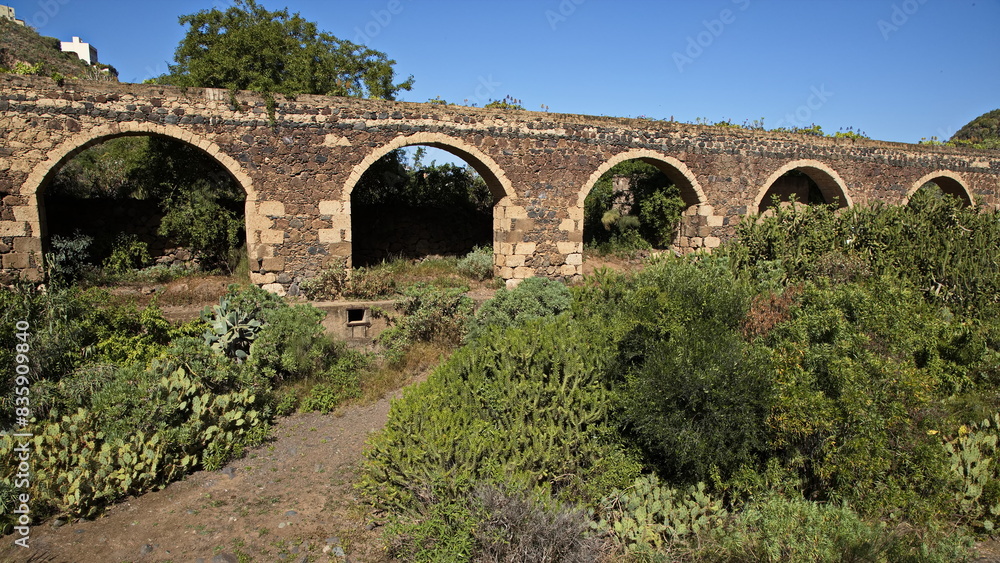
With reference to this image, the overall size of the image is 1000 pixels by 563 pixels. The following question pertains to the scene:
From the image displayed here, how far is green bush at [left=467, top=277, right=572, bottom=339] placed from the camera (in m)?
7.55

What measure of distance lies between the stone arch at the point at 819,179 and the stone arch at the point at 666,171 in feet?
4.95

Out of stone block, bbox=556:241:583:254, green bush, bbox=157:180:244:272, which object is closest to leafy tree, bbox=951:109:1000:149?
stone block, bbox=556:241:583:254

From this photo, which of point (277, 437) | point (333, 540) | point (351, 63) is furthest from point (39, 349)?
point (351, 63)

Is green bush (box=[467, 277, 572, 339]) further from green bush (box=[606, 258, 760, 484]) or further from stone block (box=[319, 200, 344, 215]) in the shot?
stone block (box=[319, 200, 344, 215])

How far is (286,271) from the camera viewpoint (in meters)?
9.65

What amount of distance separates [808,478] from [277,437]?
4647mm

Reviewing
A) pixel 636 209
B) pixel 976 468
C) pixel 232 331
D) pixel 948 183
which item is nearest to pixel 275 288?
pixel 232 331

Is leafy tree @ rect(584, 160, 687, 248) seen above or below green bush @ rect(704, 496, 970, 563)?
above

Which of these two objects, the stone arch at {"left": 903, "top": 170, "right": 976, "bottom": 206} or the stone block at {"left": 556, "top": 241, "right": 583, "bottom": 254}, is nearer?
the stone block at {"left": 556, "top": 241, "right": 583, "bottom": 254}

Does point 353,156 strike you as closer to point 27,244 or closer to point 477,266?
point 477,266

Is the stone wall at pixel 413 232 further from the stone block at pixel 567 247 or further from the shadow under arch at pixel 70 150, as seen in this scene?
the shadow under arch at pixel 70 150

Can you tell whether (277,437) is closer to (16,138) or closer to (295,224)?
(295,224)

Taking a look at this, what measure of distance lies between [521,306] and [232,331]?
3.51 meters

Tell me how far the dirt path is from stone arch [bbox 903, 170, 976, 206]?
51.1ft
